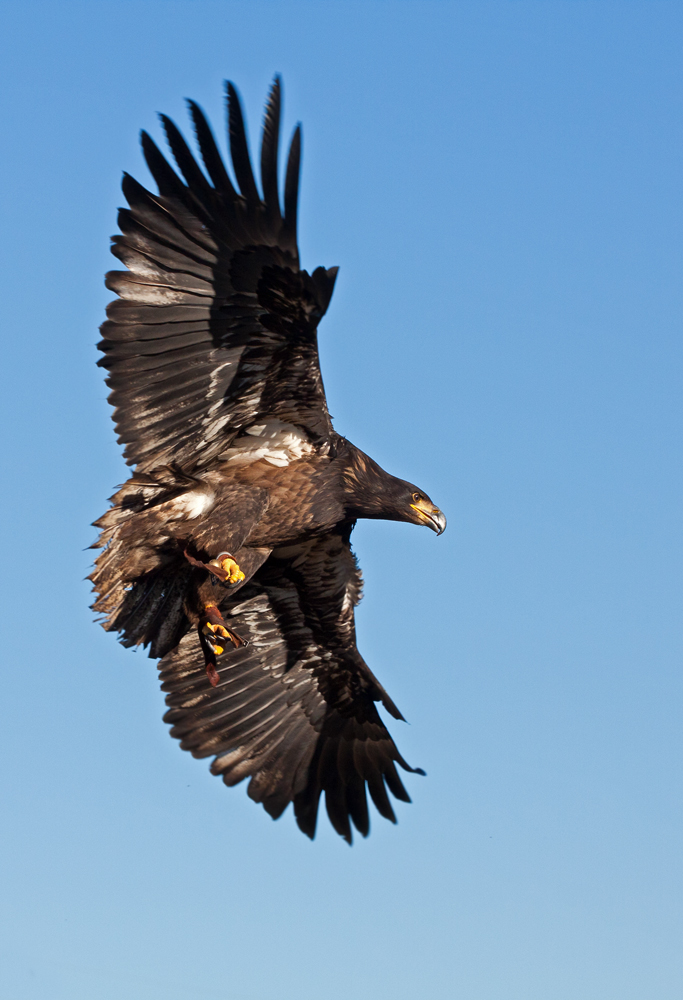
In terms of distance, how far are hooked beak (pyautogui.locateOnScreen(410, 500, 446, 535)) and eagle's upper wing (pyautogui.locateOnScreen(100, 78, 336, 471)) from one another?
150 centimetres

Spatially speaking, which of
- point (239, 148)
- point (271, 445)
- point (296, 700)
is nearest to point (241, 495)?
point (271, 445)

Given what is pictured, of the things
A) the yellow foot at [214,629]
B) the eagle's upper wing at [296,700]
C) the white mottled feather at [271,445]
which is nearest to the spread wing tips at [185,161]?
the white mottled feather at [271,445]

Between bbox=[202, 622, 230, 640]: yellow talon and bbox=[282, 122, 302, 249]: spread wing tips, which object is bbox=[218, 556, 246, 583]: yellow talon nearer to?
bbox=[202, 622, 230, 640]: yellow talon

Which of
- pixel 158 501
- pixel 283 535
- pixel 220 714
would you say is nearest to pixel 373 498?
pixel 283 535

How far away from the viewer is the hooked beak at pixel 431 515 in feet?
30.8

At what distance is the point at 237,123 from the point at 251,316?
1.26 meters

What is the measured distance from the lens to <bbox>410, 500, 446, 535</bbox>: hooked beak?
30.8 ft

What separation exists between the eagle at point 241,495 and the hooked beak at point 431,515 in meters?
0.01

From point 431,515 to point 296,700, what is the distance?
7.51ft

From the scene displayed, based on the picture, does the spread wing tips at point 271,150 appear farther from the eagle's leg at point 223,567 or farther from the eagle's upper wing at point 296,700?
the eagle's upper wing at point 296,700

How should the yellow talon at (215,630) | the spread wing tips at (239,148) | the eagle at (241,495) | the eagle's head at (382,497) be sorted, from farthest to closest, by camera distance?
the eagle's head at (382,497)
the yellow talon at (215,630)
the eagle at (241,495)
the spread wing tips at (239,148)

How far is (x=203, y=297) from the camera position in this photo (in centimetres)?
791

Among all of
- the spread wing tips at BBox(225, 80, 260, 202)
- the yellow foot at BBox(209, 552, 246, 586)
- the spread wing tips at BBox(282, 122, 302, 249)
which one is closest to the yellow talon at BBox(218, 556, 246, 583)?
the yellow foot at BBox(209, 552, 246, 586)

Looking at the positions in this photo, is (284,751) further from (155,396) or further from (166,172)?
(166,172)
